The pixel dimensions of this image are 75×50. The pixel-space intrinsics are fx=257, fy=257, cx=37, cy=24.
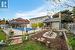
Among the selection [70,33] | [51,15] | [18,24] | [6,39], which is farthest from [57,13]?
[6,39]

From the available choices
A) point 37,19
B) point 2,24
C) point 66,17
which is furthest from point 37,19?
point 2,24

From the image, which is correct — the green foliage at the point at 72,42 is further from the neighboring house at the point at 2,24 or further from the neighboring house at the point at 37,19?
the neighboring house at the point at 2,24

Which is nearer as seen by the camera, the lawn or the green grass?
the lawn

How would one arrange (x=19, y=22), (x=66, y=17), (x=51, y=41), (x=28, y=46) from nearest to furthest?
(x=28, y=46) < (x=51, y=41) < (x=19, y=22) < (x=66, y=17)

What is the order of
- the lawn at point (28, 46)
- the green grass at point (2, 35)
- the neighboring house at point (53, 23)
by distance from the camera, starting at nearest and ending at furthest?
the lawn at point (28, 46)
the green grass at point (2, 35)
the neighboring house at point (53, 23)

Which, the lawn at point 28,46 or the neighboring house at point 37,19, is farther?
the neighboring house at point 37,19

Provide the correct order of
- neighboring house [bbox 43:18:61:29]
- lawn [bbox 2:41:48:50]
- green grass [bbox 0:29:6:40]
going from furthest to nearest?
neighboring house [bbox 43:18:61:29] < green grass [bbox 0:29:6:40] < lawn [bbox 2:41:48:50]

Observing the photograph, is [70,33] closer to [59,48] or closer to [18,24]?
[59,48]

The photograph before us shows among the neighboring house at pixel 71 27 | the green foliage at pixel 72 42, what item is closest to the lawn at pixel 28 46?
the green foliage at pixel 72 42

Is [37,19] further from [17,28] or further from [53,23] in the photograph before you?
[17,28]

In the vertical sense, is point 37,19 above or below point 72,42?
above

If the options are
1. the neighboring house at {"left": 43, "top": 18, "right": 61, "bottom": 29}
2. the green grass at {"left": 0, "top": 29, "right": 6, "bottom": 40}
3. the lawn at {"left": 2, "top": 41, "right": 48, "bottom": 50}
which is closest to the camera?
the lawn at {"left": 2, "top": 41, "right": 48, "bottom": 50}

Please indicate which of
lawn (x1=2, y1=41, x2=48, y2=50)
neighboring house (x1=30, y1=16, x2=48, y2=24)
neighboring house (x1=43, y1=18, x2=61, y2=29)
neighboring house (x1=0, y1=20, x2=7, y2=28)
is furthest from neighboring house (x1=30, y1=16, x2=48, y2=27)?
neighboring house (x1=0, y1=20, x2=7, y2=28)

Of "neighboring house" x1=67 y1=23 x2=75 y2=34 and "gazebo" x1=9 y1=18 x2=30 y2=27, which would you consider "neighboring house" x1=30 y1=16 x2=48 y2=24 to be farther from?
"neighboring house" x1=67 y1=23 x2=75 y2=34
